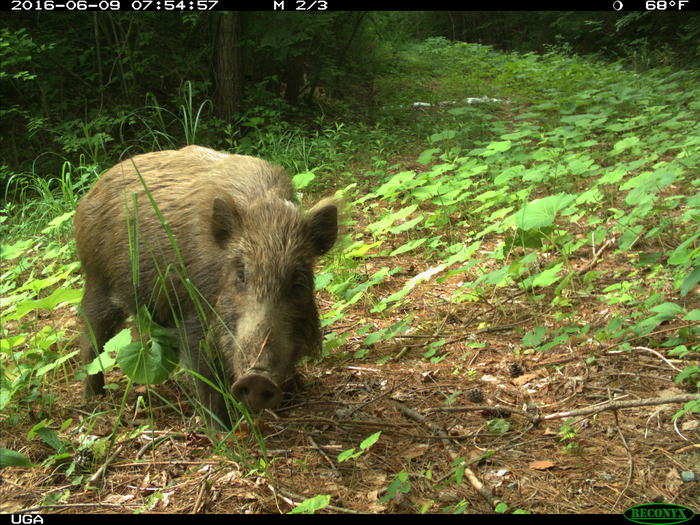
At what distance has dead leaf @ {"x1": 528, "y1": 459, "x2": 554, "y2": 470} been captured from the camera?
2.60m

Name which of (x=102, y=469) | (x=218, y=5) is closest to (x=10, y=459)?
(x=102, y=469)

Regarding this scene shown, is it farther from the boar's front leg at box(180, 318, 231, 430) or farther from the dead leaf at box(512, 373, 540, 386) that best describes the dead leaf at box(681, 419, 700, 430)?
the boar's front leg at box(180, 318, 231, 430)

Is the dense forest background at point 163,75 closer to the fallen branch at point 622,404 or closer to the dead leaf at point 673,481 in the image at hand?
the fallen branch at point 622,404

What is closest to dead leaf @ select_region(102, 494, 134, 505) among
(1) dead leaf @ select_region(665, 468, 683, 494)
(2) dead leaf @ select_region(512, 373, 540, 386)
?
(2) dead leaf @ select_region(512, 373, 540, 386)

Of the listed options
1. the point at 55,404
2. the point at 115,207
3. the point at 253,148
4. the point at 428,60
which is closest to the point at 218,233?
the point at 115,207

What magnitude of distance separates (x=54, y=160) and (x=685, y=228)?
8.09 metres

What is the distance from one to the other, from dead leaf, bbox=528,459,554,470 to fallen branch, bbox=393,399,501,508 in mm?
252

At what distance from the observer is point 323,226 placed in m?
3.61

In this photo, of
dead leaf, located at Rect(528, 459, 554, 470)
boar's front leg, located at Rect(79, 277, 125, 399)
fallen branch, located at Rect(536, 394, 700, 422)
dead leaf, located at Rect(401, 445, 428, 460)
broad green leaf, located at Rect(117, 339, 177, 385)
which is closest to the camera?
dead leaf, located at Rect(528, 459, 554, 470)

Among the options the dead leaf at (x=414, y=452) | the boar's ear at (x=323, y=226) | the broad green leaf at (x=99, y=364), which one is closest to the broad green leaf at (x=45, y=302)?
the broad green leaf at (x=99, y=364)

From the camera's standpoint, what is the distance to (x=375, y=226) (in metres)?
5.75

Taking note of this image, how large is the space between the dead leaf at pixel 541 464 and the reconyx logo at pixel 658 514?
37 centimetres

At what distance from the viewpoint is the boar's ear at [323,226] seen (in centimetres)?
A: 358

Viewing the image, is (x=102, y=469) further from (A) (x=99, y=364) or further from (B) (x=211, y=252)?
(B) (x=211, y=252)
